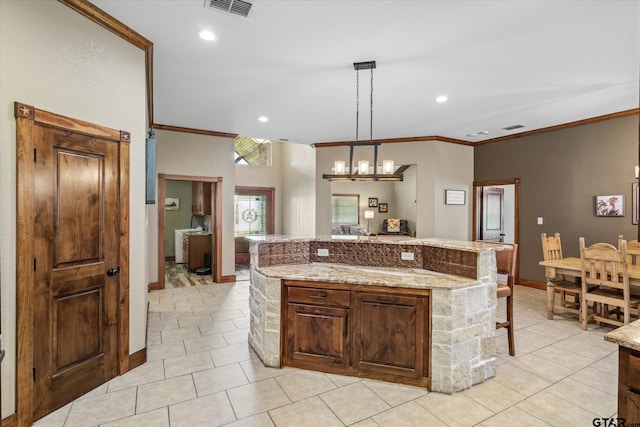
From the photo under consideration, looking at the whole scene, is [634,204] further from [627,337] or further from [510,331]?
[627,337]

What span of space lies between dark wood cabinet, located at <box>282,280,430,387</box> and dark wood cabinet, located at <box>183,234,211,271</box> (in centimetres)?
512

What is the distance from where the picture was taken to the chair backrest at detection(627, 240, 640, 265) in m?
4.23

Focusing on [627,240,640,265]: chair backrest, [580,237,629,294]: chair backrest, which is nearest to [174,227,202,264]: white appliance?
[580,237,629,294]: chair backrest

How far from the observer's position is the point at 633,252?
13.8 ft

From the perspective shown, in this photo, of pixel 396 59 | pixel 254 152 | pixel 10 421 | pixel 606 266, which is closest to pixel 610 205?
pixel 606 266

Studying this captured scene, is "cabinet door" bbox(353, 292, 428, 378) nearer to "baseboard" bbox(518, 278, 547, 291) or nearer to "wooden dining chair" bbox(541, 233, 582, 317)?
"wooden dining chair" bbox(541, 233, 582, 317)

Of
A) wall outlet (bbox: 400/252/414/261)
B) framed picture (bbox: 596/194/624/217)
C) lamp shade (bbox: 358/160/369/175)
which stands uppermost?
lamp shade (bbox: 358/160/369/175)

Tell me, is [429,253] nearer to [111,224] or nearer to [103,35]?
[111,224]

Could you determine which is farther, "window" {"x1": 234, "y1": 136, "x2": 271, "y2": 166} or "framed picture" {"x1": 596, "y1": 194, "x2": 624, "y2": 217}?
"window" {"x1": 234, "y1": 136, "x2": 271, "y2": 166}

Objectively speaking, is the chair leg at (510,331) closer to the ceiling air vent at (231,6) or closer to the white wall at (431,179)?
the white wall at (431,179)

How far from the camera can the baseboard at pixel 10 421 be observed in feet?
6.47

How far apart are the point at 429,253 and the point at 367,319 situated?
945 mm

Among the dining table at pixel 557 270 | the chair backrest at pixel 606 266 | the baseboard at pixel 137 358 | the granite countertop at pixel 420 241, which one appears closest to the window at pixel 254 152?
the granite countertop at pixel 420 241

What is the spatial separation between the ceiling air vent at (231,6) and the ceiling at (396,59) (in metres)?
0.08
